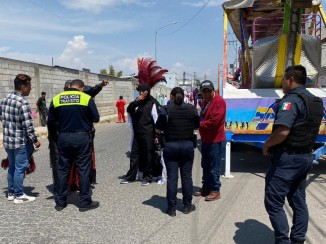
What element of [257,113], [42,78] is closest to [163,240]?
[257,113]

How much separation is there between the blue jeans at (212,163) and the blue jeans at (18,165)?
2.63 m

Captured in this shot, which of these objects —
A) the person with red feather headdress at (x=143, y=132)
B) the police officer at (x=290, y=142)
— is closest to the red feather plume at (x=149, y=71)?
the person with red feather headdress at (x=143, y=132)

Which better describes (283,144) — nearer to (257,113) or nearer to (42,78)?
(257,113)

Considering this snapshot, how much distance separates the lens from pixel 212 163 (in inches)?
205

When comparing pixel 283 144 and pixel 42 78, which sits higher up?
pixel 42 78

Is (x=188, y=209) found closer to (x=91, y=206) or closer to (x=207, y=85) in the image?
(x=91, y=206)

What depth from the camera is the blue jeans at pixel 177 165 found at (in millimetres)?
4598

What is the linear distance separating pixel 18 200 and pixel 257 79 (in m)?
4.98

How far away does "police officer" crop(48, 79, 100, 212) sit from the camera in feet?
15.9

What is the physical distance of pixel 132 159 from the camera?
648 cm

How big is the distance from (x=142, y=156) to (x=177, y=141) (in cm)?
191

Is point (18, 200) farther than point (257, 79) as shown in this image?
No

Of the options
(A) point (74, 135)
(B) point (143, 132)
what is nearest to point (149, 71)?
(B) point (143, 132)

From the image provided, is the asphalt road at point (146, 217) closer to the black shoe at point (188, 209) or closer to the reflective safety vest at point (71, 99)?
the black shoe at point (188, 209)
